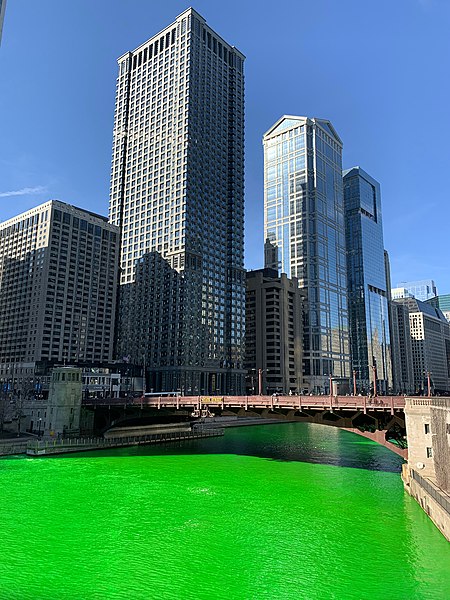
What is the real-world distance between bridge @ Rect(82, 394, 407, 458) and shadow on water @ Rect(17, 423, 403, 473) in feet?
24.0

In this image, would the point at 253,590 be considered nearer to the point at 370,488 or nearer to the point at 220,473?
the point at 370,488

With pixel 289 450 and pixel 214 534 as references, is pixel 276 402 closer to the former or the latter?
pixel 289 450

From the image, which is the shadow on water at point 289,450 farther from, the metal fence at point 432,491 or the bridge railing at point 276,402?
the metal fence at point 432,491

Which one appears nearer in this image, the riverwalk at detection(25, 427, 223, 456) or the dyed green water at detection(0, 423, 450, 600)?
the dyed green water at detection(0, 423, 450, 600)

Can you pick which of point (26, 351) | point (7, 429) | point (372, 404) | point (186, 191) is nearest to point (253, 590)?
point (372, 404)

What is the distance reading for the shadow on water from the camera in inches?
2913

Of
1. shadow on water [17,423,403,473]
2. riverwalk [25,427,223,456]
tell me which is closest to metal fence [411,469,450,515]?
shadow on water [17,423,403,473]

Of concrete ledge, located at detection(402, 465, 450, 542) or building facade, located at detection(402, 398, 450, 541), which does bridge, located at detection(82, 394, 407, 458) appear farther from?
building facade, located at detection(402, 398, 450, 541)

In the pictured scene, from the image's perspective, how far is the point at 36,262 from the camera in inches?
7840

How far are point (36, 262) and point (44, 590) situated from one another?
→ 7475 inches

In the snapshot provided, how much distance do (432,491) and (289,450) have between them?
50.0 m

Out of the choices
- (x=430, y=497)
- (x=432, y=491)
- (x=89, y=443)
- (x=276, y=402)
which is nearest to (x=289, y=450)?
(x=276, y=402)

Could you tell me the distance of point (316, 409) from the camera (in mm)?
62719

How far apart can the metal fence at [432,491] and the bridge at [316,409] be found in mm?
5625
